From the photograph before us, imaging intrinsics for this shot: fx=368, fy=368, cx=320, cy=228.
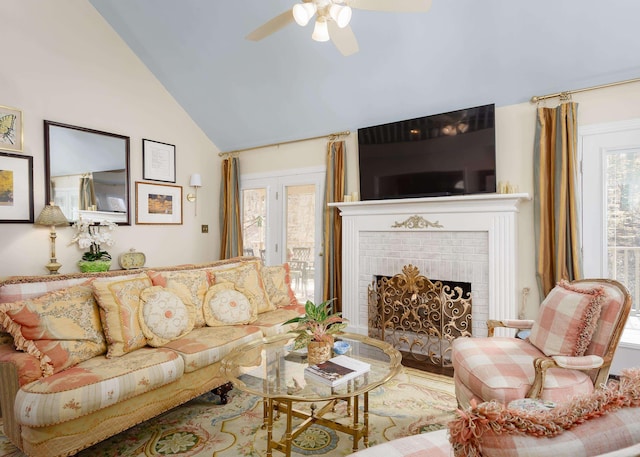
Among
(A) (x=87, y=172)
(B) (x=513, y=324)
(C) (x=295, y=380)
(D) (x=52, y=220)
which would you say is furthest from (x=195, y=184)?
(B) (x=513, y=324)

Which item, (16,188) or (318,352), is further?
(16,188)

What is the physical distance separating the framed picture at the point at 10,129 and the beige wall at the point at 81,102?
0.06m

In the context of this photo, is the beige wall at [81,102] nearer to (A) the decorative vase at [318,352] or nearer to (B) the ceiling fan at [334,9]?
(B) the ceiling fan at [334,9]

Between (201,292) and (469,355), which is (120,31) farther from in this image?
(469,355)

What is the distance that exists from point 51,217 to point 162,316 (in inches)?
72.1

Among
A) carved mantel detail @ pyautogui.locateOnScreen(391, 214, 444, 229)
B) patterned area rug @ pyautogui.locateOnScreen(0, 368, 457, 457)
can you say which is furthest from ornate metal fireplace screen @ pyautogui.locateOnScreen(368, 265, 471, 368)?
patterned area rug @ pyautogui.locateOnScreen(0, 368, 457, 457)

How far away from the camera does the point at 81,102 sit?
3.86 m

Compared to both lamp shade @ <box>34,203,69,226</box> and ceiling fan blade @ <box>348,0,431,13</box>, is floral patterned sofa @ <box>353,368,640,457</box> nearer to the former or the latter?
ceiling fan blade @ <box>348,0,431,13</box>

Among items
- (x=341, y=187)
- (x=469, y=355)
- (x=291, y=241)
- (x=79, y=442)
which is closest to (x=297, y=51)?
(x=341, y=187)

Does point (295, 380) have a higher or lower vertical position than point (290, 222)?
lower

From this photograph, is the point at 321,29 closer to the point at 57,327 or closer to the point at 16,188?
the point at 57,327

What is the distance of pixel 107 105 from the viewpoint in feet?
13.4

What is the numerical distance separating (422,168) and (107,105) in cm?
349

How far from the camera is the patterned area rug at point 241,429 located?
2025 millimetres
